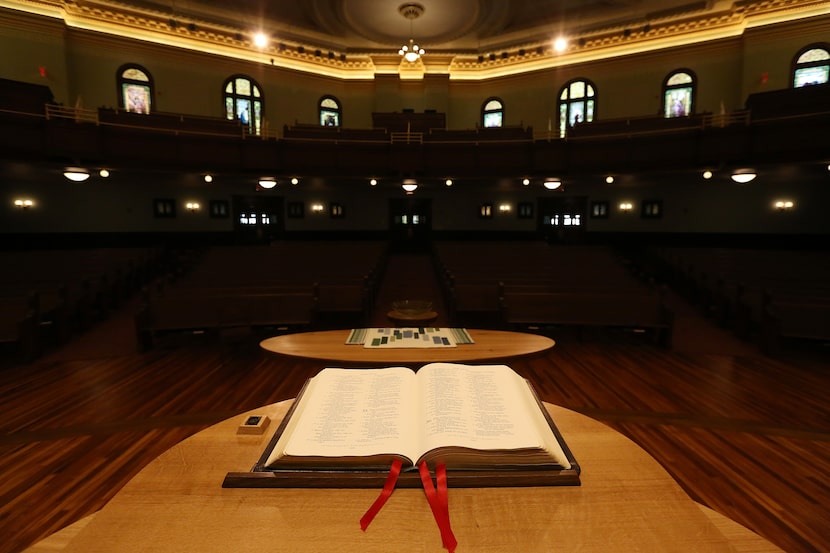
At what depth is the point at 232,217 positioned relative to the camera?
14898 mm

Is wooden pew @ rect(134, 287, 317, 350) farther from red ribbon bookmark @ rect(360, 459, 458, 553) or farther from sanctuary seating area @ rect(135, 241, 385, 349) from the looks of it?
red ribbon bookmark @ rect(360, 459, 458, 553)

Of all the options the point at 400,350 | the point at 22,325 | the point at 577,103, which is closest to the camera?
the point at 400,350

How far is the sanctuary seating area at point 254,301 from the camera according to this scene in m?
6.29

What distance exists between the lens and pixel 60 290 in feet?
21.3

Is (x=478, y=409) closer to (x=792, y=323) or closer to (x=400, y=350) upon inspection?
(x=400, y=350)

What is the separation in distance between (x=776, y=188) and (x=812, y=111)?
370 centimetres

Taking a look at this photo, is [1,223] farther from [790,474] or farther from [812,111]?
[812,111]

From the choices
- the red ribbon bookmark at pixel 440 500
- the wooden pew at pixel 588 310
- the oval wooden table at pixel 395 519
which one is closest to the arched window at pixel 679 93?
the wooden pew at pixel 588 310

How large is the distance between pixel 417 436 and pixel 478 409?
7.3 inches

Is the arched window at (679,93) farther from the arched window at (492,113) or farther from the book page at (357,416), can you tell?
the book page at (357,416)

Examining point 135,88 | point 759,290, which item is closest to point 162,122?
point 135,88

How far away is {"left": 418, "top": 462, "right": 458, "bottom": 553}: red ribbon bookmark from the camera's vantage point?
27.0 inches

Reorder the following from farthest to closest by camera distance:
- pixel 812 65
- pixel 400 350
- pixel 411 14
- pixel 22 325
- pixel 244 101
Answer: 1. pixel 244 101
2. pixel 411 14
3. pixel 812 65
4. pixel 22 325
5. pixel 400 350

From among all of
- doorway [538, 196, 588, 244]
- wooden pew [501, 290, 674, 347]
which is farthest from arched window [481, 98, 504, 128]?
wooden pew [501, 290, 674, 347]
